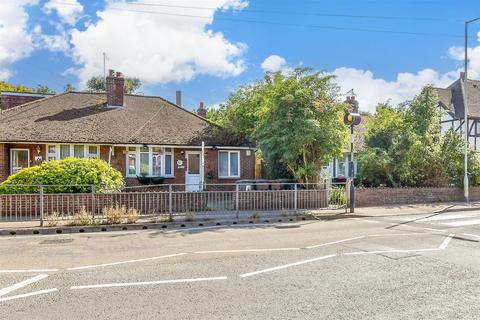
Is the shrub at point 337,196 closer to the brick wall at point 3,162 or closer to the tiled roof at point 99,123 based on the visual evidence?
the tiled roof at point 99,123

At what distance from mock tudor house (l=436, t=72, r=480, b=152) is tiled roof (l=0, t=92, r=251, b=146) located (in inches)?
858

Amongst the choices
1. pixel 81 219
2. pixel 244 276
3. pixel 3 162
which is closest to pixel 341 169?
pixel 81 219

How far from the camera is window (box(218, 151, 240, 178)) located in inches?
918

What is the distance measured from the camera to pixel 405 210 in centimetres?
1769

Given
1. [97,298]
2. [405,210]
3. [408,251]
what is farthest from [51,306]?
[405,210]

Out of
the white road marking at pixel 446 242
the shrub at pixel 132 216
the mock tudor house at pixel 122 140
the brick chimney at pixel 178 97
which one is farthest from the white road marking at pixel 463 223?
the brick chimney at pixel 178 97

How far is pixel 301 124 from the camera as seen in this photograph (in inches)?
680

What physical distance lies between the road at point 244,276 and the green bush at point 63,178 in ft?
12.2

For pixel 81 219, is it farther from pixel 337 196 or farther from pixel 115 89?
pixel 115 89

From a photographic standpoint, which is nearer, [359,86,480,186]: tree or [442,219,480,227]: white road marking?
[442,219,480,227]: white road marking

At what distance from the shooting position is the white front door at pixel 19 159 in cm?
2081

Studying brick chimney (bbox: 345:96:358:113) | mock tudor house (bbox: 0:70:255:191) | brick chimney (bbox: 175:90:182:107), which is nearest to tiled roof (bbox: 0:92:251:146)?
mock tudor house (bbox: 0:70:255:191)

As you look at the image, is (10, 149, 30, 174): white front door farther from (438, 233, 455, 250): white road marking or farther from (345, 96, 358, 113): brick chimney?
(345, 96, 358, 113): brick chimney

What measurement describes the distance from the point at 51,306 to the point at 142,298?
1247 mm
